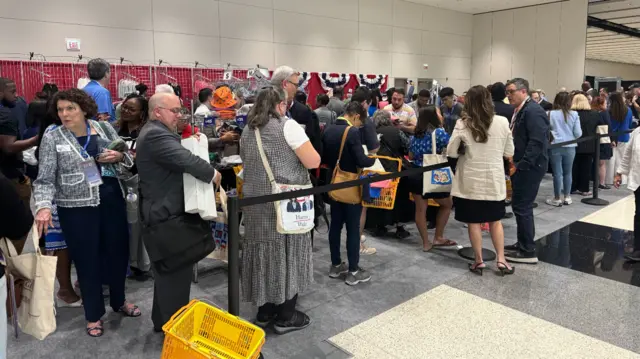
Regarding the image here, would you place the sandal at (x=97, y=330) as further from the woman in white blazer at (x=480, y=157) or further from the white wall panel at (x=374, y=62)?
the white wall panel at (x=374, y=62)

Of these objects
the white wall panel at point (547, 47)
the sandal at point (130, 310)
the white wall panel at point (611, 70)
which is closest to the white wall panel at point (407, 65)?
the white wall panel at point (547, 47)

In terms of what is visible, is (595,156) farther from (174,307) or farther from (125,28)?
(125,28)

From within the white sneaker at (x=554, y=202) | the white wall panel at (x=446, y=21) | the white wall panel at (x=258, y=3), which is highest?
the white wall panel at (x=446, y=21)

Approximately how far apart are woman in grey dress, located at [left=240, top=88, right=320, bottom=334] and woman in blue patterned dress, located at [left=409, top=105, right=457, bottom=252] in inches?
68.4

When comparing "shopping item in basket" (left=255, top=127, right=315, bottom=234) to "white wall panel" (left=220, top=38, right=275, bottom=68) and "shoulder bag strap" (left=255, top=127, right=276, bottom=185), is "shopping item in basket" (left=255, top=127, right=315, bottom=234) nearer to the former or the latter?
"shoulder bag strap" (left=255, top=127, right=276, bottom=185)

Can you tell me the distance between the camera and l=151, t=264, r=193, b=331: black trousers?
2561mm

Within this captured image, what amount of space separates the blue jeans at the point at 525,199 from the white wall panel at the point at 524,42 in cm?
1171

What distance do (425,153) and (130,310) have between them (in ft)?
8.83

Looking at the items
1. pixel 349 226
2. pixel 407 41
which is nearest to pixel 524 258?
pixel 349 226

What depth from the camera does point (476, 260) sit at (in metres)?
3.86

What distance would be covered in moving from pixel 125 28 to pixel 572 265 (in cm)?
776

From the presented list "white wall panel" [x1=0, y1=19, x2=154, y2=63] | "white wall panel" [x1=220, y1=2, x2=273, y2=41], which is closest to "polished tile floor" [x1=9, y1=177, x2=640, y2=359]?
"white wall panel" [x1=0, y1=19, x2=154, y2=63]

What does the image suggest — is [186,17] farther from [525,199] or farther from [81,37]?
[525,199]

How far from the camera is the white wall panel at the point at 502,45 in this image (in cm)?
1476
